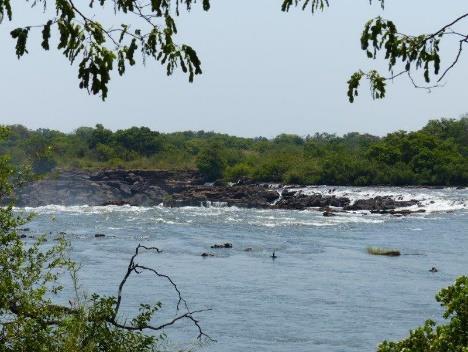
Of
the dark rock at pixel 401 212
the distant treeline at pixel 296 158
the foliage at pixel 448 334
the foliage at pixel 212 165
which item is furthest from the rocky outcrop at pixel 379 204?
the foliage at pixel 448 334

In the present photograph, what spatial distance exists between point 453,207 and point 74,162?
39.3 meters

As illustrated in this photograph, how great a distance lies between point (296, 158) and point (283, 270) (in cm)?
4443

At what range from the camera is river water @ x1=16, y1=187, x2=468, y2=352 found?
65.7ft

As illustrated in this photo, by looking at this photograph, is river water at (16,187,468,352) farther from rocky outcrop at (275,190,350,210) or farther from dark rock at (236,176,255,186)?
dark rock at (236,176,255,186)

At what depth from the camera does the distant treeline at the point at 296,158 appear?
63.9 metres

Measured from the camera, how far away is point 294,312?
2181 centimetres

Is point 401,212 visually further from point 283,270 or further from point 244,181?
point 244,181

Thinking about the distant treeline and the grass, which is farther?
the distant treeline

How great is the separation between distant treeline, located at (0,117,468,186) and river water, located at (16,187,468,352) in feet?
51.1

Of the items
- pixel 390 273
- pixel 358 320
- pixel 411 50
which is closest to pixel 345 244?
pixel 390 273

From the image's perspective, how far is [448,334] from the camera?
7922mm

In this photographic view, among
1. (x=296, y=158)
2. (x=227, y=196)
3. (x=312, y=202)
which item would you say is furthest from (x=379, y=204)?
(x=296, y=158)

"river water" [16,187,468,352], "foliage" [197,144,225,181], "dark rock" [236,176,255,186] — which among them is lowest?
"river water" [16,187,468,352]

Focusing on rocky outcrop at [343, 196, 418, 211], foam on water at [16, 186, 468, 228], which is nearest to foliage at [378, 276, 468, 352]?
foam on water at [16, 186, 468, 228]
